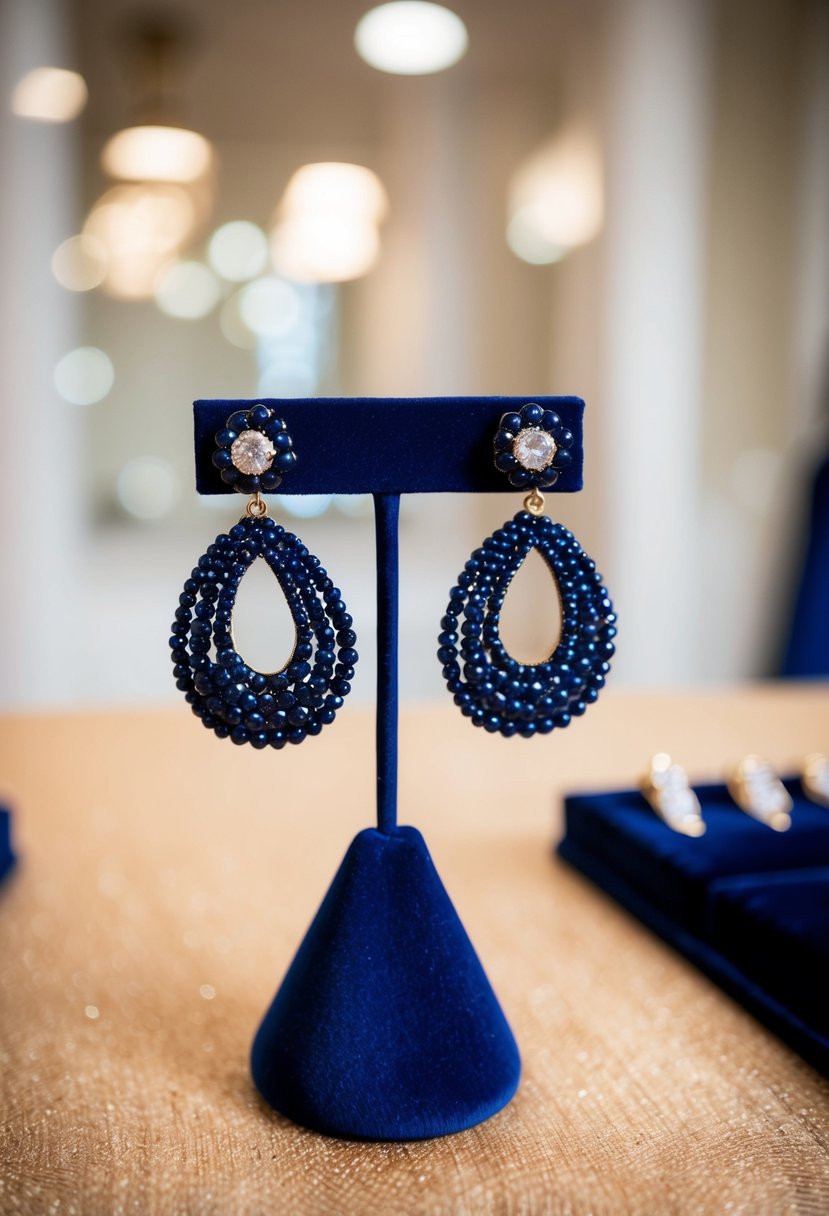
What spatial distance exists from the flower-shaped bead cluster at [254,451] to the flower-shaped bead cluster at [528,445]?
104 millimetres

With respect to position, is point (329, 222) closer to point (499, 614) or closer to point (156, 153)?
point (156, 153)

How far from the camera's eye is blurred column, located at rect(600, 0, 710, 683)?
2.66 metres

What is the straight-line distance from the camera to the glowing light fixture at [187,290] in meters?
3.52

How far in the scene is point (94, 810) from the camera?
1023mm

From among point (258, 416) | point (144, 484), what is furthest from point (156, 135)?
point (258, 416)

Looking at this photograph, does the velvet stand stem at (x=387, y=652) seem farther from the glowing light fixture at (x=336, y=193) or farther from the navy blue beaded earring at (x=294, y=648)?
the glowing light fixture at (x=336, y=193)

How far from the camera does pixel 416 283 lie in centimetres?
343

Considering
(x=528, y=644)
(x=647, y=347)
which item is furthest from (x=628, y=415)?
(x=528, y=644)

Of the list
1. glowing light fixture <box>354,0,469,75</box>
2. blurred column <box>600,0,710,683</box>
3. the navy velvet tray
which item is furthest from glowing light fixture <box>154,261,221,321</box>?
the navy velvet tray

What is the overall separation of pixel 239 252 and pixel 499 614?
3277 millimetres

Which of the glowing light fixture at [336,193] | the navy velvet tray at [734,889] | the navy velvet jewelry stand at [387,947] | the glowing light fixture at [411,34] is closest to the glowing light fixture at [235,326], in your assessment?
the glowing light fixture at [336,193]

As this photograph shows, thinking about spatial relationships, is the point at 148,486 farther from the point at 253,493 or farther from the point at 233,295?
the point at 253,493

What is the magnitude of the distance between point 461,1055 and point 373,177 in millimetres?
3362

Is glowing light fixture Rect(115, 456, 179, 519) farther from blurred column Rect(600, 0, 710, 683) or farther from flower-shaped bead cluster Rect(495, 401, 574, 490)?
flower-shaped bead cluster Rect(495, 401, 574, 490)
